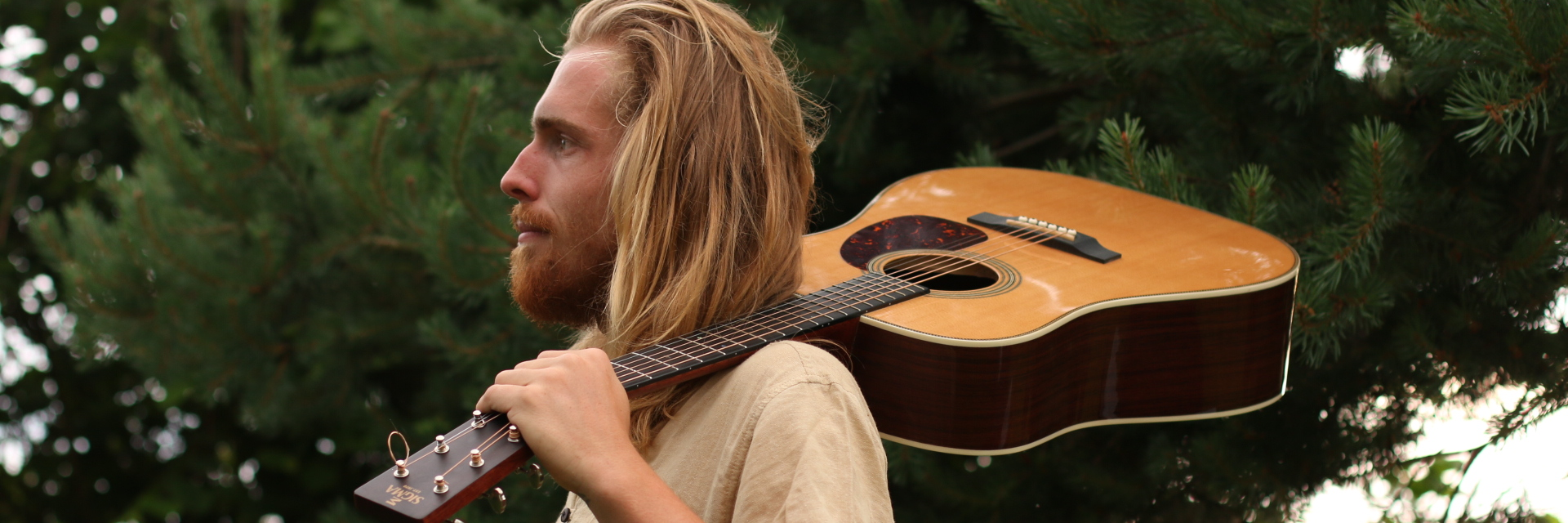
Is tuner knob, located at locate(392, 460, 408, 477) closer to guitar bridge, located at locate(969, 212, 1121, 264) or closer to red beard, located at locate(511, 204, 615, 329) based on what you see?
red beard, located at locate(511, 204, 615, 329)

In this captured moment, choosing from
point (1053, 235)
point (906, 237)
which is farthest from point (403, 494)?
point (1053, 235)

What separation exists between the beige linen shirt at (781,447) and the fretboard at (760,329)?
1.5 inches

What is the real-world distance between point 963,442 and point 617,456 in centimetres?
49

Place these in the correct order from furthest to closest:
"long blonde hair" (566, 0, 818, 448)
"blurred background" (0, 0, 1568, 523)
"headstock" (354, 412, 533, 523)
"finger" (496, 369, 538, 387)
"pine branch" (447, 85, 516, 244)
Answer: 1. "pine branch" (447, 85, 516, 244)
2. "blurred background" (0, 0, 1568, 523)
3. "long blonde hair" (566, 0, 818, 448)
4. "finger" (496, 369, 538, 387)
5. "headstock" (354, 412, 533, 523)

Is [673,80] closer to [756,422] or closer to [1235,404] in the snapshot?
[756,422]

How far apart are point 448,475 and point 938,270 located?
0.81m

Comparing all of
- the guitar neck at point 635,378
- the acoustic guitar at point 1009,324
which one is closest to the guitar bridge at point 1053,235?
the acoustic guitar at point 1009,324

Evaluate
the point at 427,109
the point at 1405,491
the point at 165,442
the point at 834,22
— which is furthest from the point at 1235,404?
the point at 165,442

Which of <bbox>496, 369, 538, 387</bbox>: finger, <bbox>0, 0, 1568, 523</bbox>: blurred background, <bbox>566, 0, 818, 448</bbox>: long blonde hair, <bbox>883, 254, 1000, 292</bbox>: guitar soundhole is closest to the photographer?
<bbox>496, 369, 538, 387</bbox>: finger

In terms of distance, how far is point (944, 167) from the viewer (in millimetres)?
2727

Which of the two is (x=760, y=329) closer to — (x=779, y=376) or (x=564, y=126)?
(x=779, y=376)

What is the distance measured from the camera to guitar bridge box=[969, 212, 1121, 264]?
160cm

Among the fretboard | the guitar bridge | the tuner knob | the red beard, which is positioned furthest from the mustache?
the guitar bridge

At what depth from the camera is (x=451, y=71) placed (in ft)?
10.1
